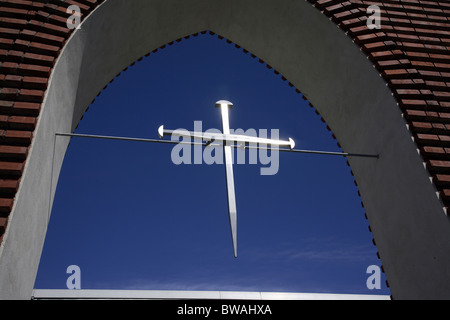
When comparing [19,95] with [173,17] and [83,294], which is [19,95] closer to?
[173,17]

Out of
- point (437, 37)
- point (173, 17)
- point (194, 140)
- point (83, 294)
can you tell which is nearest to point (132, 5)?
point (173, 17)

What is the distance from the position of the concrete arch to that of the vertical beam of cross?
1196 millimetres

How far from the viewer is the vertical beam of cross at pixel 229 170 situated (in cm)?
407

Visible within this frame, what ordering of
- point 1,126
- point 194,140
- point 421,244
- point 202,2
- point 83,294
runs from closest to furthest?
point 1,126, point 421,244, point 194,140, point 202,2, point 83,294

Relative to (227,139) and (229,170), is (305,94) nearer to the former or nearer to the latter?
(227,139)

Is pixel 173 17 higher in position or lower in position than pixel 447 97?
higher

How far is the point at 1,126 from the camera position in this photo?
346cm

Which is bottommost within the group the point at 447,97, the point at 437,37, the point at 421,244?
the point at 421,244

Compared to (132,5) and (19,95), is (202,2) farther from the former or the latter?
(19,95)

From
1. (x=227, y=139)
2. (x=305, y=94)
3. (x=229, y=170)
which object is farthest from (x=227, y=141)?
(x=305, y=94)

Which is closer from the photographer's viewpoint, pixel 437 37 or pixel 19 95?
pixel 19 95

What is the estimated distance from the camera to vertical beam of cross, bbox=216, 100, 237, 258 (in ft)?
13.3
